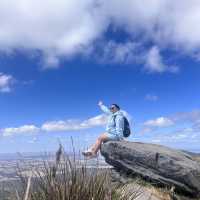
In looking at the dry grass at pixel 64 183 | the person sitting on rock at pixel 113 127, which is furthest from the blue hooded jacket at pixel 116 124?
the dry grass at pixel 64 183

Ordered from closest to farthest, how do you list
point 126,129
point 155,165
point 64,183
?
1. point 64,183
2. point 155,165
3. point 126,129

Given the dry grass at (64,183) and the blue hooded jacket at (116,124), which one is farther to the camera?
the blue hooded jacket at (116,124)

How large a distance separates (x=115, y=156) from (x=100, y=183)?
28.7ft

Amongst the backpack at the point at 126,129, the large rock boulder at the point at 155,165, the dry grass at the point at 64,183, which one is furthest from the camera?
the backpack at the point at 126,129

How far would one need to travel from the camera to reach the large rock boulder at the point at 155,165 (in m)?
13.0

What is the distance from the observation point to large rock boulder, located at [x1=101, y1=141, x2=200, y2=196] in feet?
42.5

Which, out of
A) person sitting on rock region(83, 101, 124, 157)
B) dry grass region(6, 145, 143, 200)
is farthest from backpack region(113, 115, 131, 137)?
dry grass region(6, 145, 143, 200)

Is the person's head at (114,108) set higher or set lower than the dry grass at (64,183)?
higher

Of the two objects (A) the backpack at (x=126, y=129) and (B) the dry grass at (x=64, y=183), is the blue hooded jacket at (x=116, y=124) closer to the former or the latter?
(A) the backpack at (x=126, y=129)

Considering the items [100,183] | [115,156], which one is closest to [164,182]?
[115,156]

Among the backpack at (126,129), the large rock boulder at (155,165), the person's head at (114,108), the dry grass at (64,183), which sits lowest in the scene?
the dry grass at (64,183)

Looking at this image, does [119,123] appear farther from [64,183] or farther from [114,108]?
[64,183]

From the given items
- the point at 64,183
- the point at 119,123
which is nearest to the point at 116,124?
the point at 119,123

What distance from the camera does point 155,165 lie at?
13.4m
